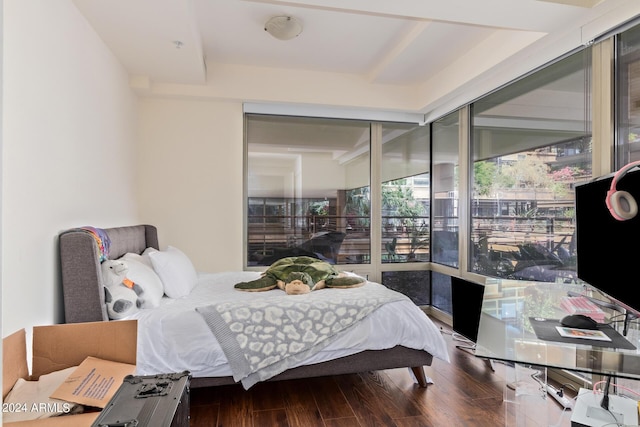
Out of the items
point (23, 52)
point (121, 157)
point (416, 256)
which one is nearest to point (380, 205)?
point (416, 256)

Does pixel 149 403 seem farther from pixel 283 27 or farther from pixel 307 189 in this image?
pixel 307 189

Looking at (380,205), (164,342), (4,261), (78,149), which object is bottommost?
(164,342)

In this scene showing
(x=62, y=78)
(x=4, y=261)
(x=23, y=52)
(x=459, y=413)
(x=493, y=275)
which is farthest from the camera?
(x=493, y=275)

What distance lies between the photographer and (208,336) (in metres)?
2.20

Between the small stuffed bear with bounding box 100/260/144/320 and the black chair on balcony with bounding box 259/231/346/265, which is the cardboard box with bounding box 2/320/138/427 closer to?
the small stuffed bear with bounding box 100/260/144/320

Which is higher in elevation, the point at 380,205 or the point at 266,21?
the point at 266,21

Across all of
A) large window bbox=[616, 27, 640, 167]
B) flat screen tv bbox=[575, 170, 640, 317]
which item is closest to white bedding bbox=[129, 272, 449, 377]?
flat screen tv bbox=[575, 170, 640, 317]

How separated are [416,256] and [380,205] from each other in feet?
2.50

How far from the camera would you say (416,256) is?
454 centimetres

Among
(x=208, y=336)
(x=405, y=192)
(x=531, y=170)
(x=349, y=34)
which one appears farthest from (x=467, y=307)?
(x=349, y=34)

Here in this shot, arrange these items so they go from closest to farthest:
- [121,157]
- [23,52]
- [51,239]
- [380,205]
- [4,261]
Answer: [4,261], [23,52], [51,239], [121,157], [380,205]

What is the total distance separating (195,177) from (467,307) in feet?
9.31

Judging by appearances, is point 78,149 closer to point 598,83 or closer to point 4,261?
point 4,261

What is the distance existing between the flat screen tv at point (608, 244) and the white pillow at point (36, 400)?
7.11ft
